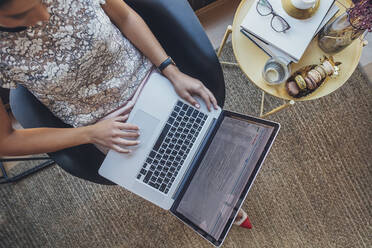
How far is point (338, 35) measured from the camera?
1.07 meters

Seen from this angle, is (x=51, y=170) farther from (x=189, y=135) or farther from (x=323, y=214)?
(x=323, y=214)

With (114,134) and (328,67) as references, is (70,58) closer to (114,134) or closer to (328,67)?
(114,134)

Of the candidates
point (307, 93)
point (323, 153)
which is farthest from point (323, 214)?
point (307, 93)

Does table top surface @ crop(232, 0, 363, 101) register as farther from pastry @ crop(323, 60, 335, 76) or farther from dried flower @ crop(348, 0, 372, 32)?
dried flower @ crop(348, 0, 372, 32)

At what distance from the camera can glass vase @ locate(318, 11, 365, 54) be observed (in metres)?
1.02

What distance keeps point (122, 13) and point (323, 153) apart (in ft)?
3.92

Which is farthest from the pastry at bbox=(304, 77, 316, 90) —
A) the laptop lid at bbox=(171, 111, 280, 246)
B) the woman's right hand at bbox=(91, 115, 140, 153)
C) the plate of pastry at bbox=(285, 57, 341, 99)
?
the woman's right hand at bbox=(91, 115, 140, 153)

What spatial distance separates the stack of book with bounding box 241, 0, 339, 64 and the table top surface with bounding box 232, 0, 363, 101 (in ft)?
0.25

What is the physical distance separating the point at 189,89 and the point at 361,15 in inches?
22.8

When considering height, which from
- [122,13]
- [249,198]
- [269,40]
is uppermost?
[269,40]

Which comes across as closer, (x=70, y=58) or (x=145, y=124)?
(x=70, y=58)

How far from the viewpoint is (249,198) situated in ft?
5.18

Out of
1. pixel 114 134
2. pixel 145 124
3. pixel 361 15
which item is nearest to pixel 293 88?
pixel 361 15

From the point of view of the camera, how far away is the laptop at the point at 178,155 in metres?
A: 0.98
